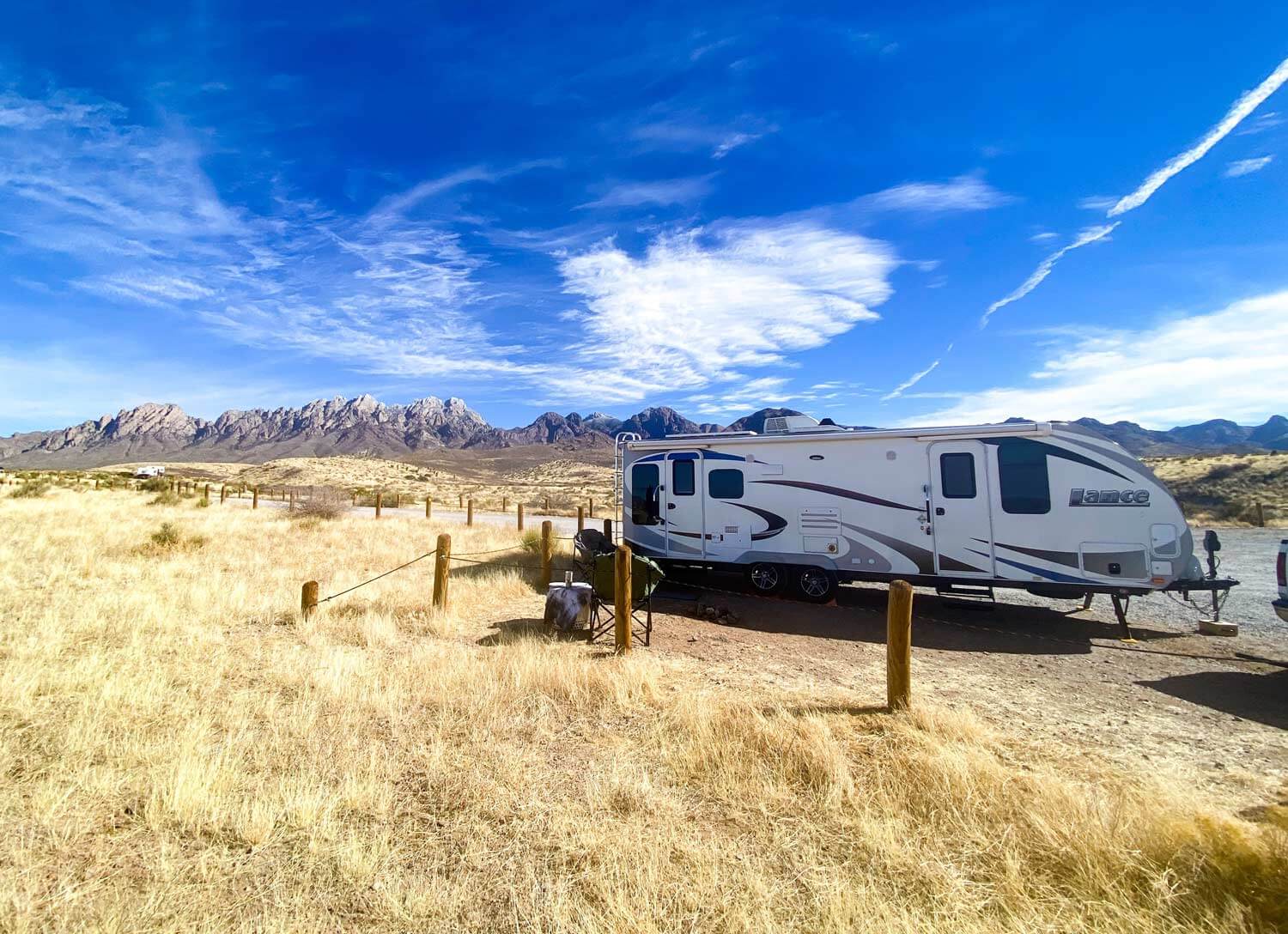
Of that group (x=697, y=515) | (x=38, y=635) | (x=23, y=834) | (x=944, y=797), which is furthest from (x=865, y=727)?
(x=38, y=635)

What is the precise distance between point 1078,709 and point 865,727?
247cm

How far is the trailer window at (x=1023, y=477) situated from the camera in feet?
28.3

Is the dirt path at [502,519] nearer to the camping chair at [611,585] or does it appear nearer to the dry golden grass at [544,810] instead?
the camping chair at [611,585]

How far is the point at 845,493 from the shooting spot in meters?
9.85

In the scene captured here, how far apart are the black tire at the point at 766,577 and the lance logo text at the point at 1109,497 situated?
4600 millimetres

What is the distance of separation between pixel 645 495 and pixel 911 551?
5054 millimetres

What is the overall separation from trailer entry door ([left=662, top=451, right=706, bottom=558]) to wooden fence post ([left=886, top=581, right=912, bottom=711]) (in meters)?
5.86

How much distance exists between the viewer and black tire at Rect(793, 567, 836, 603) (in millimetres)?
10094

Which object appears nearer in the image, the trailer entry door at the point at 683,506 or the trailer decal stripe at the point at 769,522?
the trailer decal stripe at the point at 769,522

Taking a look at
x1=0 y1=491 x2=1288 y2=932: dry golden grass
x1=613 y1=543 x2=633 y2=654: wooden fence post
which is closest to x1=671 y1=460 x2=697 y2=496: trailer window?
x1=613 y1=543 x2=633 y2=654: wooden fence post

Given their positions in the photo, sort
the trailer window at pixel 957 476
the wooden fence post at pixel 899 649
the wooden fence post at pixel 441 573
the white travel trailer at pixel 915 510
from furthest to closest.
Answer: the trailer window at pixel 957 476, the wooden fence post at pixel 441 573, the white travel trailer at pixel 915 510, the wooden fence post at pixel 899 649

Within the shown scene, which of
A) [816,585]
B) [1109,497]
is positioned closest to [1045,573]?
[1109,497]

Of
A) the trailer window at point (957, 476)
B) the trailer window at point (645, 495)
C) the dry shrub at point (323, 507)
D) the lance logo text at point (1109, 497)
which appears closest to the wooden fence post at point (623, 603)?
the trailer window at point (645, 495)

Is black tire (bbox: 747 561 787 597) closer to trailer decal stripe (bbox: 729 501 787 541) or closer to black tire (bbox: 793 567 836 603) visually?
black tire (bbox: 793 567 836 603)
